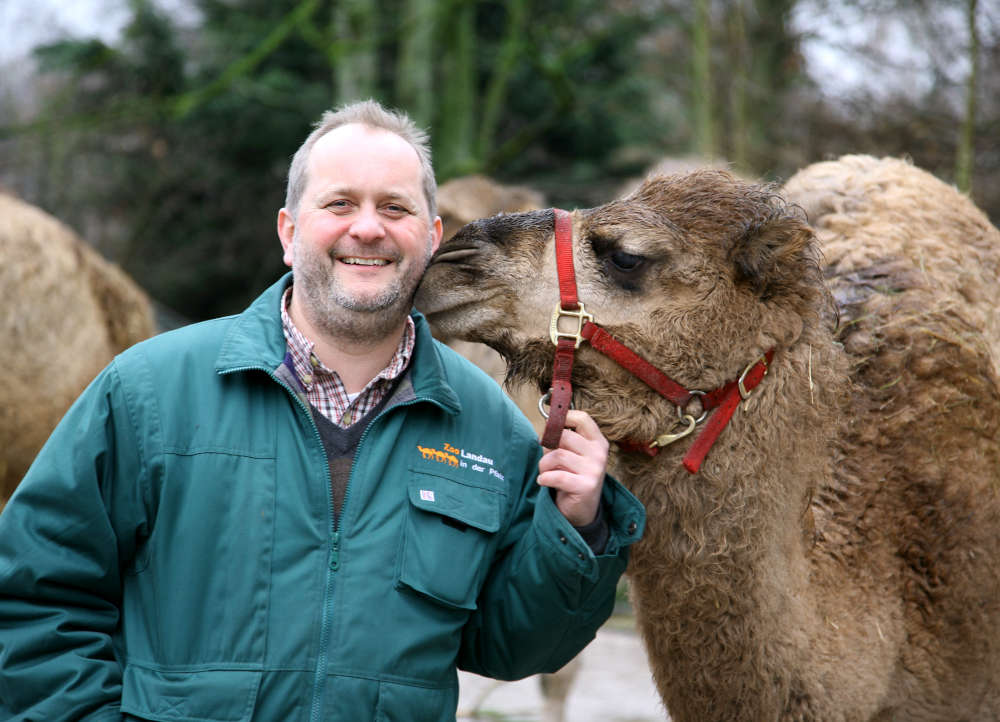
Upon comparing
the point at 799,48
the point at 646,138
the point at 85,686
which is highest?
the point at 799,48

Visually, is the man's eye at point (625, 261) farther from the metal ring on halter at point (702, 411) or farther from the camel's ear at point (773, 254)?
the metal ring on halter at point (702, 411)

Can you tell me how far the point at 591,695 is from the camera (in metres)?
7.04

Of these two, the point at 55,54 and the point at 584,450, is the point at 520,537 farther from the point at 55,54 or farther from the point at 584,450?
the point at 55,54

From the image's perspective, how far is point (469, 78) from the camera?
1143 cm

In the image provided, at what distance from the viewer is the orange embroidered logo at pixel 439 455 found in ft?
8.81

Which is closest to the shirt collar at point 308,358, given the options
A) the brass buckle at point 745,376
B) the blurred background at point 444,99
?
the brass buckle at point 745,376

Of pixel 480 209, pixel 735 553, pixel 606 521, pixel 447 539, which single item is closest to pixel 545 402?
pixel 606 521

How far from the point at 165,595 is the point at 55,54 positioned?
9.89 meters

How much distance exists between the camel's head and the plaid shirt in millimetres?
252

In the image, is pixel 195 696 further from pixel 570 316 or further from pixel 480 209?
pixel 480 209

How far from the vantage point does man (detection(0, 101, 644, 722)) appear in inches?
94.0

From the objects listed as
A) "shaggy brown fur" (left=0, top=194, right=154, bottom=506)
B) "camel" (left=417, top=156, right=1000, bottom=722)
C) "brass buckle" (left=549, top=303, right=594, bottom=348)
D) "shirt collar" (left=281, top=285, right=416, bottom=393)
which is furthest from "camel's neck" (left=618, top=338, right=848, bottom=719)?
"shaggy brown fur" (left=0, top=194, right=154, bottom=506)

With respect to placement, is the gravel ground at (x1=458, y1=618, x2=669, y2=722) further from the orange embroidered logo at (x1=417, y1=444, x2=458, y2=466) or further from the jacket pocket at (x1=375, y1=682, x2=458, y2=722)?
the orange embroidered logo at (x1=417, y1=444, x2=458, y2=466)

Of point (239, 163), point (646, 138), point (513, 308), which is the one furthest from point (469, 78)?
point (513, 308)
